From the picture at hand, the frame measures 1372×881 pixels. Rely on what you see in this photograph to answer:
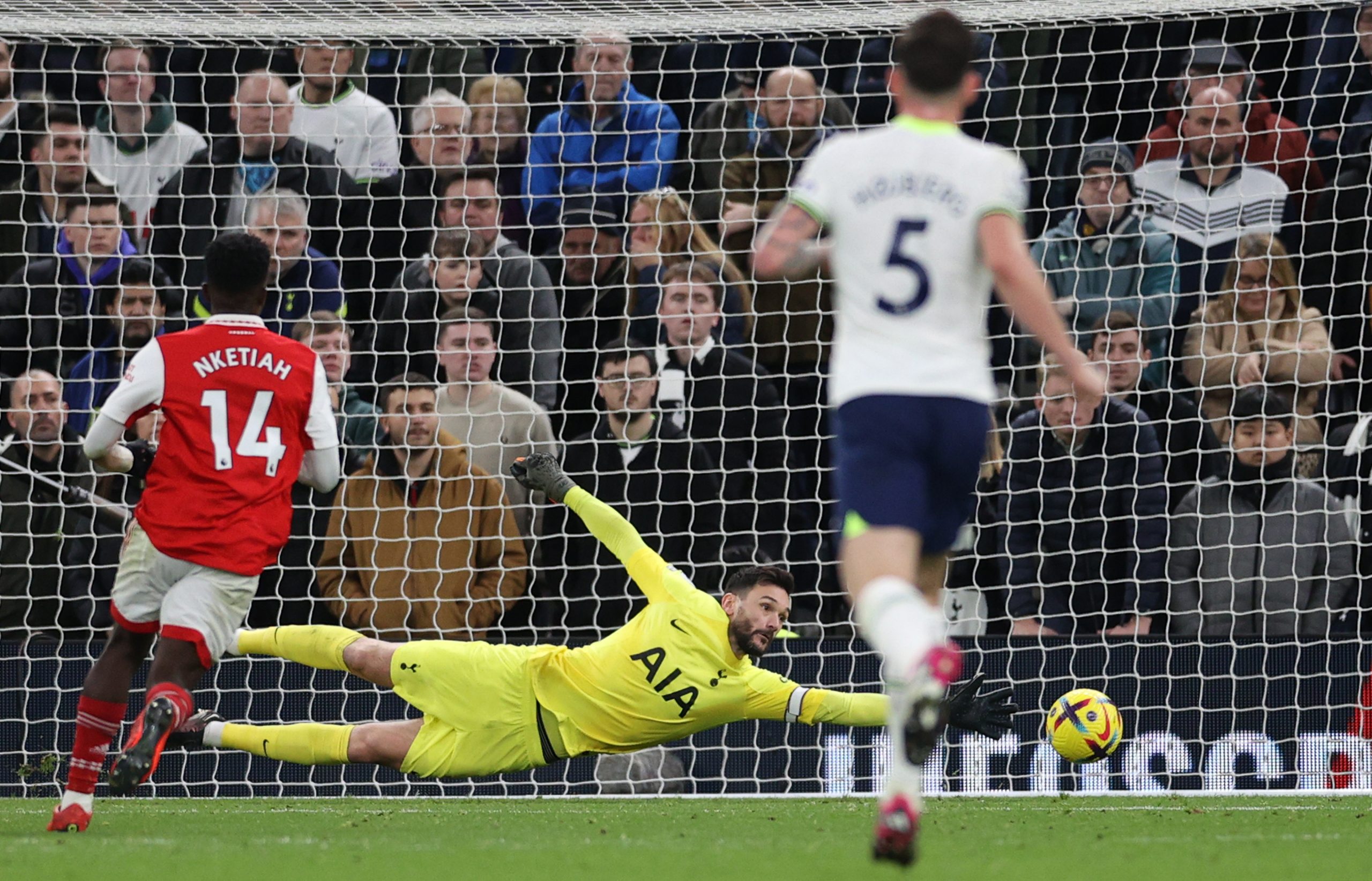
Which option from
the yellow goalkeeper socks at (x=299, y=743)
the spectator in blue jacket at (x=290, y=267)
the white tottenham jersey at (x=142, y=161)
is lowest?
the yellow goalkeeper socks at (x=299, y=743)

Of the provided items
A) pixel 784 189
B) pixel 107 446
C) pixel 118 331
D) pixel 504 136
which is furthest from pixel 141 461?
pixel 784 189

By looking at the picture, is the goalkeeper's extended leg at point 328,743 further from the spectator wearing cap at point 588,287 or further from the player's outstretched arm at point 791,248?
the player's outstretched arm at point 791,248

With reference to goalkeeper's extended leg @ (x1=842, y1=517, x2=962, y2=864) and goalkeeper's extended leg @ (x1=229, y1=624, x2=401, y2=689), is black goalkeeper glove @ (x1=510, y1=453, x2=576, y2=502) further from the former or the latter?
goalkeeper's extended leg @ (x1=842, y1=517, x2=962, y2=864)

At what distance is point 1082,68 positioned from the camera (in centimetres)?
1067

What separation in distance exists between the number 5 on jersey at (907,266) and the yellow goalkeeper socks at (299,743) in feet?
13.4

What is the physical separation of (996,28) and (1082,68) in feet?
4.05

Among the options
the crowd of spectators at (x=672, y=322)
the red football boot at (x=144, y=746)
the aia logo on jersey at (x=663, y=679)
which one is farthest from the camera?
the crowd of spectators at (x=672, y=322)

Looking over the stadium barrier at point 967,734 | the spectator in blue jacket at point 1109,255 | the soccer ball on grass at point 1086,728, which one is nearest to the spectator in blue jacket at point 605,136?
the spectator in blue jacket at point 1109,255

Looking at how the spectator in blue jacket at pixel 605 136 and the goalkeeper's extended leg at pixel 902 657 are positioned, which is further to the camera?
the spectator in blue jacket at pixel 605 136

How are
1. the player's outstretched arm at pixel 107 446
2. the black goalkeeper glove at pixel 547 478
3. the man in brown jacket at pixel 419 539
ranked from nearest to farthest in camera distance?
the player's outstretched arm at pixel 107 446 < the black goalkeeper glove at pixel 547 478 < the man in brown jacket at pixel 419 539

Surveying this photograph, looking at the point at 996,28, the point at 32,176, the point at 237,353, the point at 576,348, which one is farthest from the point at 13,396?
the point at 996,28

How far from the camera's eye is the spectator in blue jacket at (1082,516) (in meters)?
9.45

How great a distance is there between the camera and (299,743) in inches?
297

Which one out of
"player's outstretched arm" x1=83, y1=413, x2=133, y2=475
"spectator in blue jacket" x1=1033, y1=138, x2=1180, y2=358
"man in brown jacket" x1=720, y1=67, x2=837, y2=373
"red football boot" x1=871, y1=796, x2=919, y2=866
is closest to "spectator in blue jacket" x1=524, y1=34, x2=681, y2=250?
"man in brown jacket" x1=720, y1=67, x2=837, y2=373
